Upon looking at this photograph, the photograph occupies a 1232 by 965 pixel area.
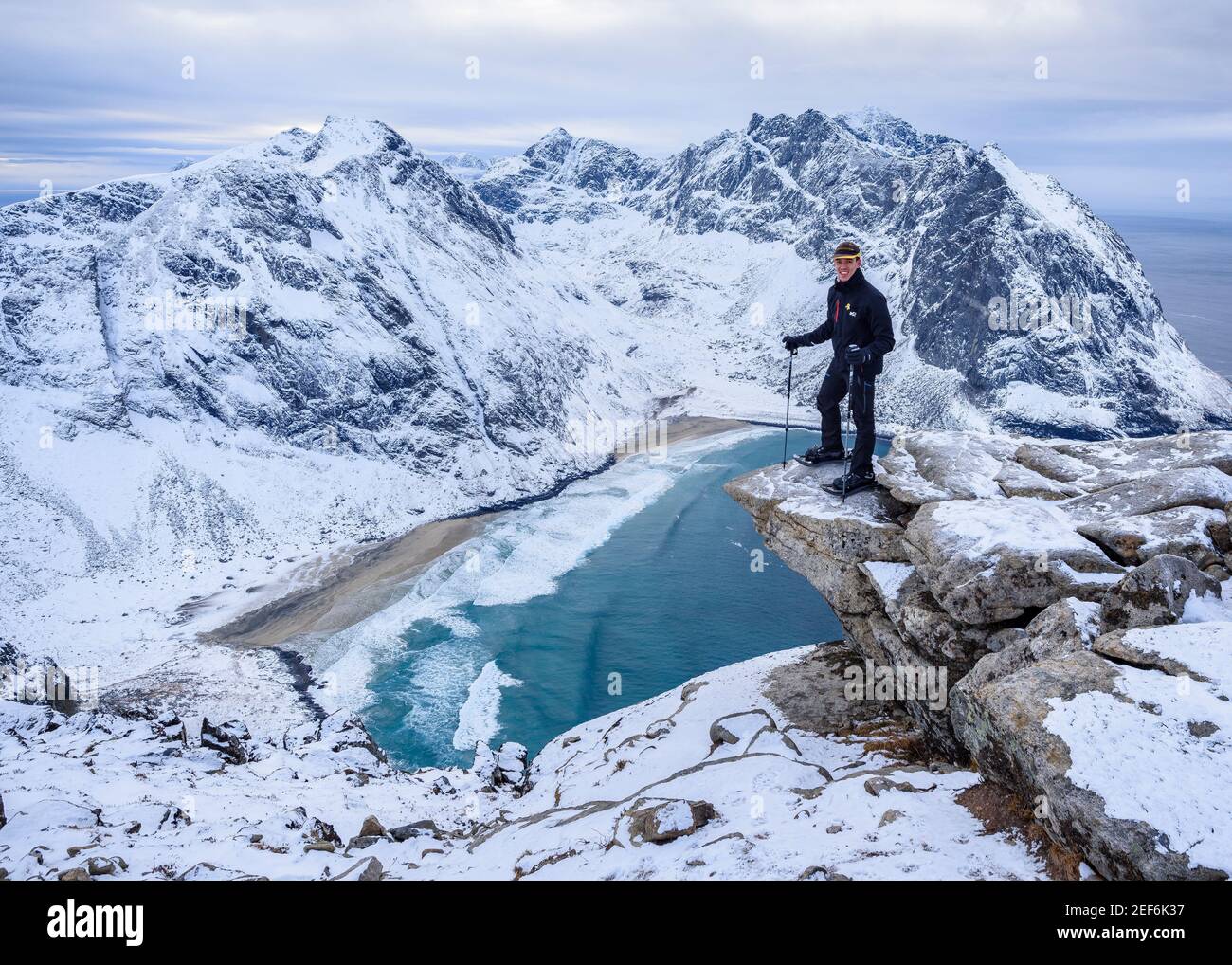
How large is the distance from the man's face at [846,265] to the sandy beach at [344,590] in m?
51.0

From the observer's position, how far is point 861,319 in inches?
548

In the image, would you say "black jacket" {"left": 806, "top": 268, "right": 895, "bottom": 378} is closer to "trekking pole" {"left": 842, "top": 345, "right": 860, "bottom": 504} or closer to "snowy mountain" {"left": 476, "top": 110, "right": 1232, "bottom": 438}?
"trekking pole" {"left": 842, "top": 345, "right": 860, "bottom": 504}

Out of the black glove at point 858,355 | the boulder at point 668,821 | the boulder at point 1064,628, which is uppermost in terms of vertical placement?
the black glove at point 858,355

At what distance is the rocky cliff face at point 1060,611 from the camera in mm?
7480

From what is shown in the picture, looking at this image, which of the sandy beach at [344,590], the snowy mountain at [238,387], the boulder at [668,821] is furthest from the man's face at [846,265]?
the snowy mountain at [238,387]

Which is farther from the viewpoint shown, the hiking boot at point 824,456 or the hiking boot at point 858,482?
the hiking boot at point 824,456

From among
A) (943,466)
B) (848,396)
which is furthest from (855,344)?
(943,466)

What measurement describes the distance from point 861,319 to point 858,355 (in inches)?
31.7

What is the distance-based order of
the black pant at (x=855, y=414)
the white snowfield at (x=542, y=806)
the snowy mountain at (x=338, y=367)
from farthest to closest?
the snowy mountain at (x=338, y=367), the black pant at (x=855, y=414), the white snowfield at (x=542, y=806)

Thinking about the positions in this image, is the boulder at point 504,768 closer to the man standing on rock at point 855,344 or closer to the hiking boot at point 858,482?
the hiking boot at point 858,482

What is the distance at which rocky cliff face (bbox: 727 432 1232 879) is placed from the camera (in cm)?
748
